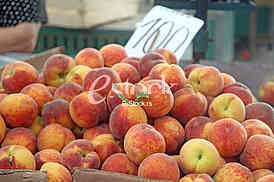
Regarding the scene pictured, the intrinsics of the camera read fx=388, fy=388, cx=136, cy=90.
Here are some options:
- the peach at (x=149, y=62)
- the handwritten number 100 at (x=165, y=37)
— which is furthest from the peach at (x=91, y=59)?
the handwritten number 100 at (x=165, y=37)

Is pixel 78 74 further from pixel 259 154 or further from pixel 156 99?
pixel 259 154

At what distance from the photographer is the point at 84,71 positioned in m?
1.12

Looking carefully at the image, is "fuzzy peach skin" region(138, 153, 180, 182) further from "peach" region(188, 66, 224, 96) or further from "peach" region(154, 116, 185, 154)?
"peach" region(188, 66, 224, 96)

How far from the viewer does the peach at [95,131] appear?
3.08 feet

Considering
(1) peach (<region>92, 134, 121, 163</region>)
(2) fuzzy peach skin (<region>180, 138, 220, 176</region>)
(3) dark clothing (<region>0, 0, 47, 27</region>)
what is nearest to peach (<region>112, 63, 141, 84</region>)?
(1) peach (<region>92, 134, 121, 163</region>)

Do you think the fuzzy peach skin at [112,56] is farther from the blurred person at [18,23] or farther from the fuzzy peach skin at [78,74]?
the blurred person at [18,23]

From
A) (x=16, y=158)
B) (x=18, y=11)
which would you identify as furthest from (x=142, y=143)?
(x=18, y=11)

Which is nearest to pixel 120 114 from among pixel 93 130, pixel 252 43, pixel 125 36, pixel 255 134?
pixel 93 130

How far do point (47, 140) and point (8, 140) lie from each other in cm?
9

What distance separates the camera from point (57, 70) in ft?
3.77

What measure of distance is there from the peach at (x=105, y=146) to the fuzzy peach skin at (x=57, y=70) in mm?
318

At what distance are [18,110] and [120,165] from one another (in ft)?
1.05

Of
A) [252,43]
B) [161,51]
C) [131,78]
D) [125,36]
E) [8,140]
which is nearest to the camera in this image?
[8,140]

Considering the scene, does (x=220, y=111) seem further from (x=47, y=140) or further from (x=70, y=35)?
(x=70, y=35)
